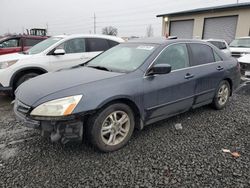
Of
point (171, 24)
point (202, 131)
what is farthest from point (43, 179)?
point (171, 24)

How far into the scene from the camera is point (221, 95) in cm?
444

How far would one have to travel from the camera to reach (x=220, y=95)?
4422 mm

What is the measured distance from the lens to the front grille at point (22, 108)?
2.53 meters

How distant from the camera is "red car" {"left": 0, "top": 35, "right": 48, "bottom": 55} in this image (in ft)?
27.5

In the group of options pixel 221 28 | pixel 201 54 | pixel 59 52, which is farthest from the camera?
pixel 221 28

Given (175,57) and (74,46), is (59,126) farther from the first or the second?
(74,46)

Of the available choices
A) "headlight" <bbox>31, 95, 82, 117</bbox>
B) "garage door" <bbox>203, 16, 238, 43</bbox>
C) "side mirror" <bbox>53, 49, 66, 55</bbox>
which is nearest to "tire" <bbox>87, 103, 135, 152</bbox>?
"headlight" <bbox>31, 95, 82, 117</bbox>

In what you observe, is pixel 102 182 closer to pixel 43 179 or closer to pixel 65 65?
pixel 43 179

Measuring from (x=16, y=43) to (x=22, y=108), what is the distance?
7.09 meters

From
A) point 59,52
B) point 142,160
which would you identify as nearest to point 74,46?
point 59,52

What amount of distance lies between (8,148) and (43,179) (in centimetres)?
104

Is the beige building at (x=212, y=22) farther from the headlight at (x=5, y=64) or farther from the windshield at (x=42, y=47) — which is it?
the headlight at (x=5, y=64)

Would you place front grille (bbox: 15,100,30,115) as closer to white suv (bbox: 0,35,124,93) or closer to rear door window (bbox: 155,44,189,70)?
rear door window (bbox: 155,44,189,70)

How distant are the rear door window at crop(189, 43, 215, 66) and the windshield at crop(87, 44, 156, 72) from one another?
3.03 feet
